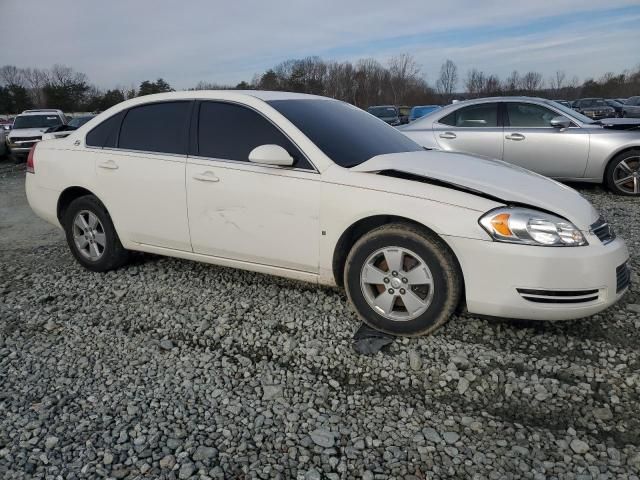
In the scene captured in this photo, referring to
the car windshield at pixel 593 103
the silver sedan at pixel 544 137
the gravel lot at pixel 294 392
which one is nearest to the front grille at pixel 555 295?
the gravel lot at pixel 294 392

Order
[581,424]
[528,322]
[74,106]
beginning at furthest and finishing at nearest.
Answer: [74,106] < [528,322] < [581,424]

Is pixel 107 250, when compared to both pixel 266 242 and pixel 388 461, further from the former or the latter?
pixel 388 461

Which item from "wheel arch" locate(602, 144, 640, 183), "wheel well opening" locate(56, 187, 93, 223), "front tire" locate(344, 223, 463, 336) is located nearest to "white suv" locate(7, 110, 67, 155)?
"wheel well opening" locate(56, 187, 93, 223)

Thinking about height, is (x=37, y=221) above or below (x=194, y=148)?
below

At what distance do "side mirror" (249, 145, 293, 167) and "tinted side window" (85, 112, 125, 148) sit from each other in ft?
5.46

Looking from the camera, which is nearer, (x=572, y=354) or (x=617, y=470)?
(x=617, y=470)

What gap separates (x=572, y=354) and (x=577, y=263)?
0.58 metres

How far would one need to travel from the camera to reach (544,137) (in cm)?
777

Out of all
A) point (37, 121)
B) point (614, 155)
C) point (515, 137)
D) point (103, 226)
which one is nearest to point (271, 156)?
point (103, 226)

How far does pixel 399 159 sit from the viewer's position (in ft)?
11.6

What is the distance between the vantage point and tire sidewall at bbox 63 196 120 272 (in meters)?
4.47

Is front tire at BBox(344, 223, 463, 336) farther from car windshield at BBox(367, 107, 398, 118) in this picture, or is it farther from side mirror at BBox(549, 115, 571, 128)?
car windshield at BBox(367, 107, 398, 118)

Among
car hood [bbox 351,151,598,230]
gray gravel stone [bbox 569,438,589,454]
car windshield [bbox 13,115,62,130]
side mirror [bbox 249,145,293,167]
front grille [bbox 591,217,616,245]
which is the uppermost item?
car windshield [bbox 13,115,62,130]

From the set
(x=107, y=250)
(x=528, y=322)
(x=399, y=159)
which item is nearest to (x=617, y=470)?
(x=528, y=322)
